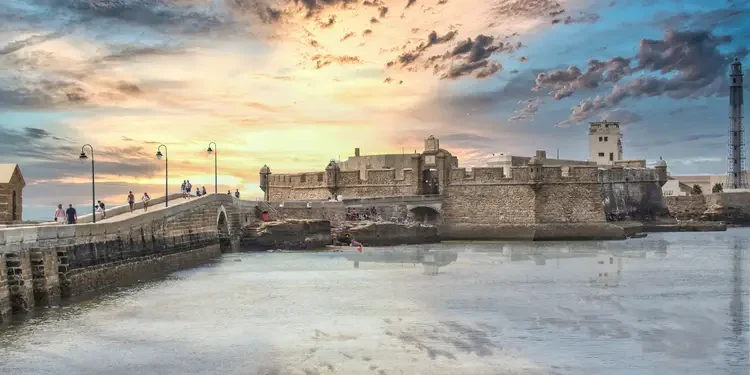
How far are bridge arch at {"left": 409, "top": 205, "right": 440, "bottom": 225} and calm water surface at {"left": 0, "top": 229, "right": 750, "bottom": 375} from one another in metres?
15.5

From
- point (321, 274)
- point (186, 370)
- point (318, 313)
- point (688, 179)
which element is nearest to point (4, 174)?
point (321, 274)

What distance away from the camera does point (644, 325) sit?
14.7m

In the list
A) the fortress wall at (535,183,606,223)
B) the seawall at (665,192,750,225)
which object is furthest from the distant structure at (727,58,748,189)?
the fortress wall at (535,183,606,223)

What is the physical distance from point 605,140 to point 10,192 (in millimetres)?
52093

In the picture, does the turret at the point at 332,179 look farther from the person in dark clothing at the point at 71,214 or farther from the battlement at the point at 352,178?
the person in dark clothing at the point at 71,214

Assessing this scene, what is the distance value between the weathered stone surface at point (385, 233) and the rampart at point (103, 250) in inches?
265

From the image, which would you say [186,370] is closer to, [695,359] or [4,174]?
[695,359]

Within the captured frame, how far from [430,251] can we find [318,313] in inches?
646

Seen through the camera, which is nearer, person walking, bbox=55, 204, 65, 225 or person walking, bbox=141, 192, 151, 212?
person walking, bbox=55, 204, 65, 225

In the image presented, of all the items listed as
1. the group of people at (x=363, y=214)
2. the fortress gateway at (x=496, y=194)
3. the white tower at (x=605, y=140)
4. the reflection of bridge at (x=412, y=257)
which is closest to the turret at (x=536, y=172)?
the fortress gateway at (x=496, y=194)

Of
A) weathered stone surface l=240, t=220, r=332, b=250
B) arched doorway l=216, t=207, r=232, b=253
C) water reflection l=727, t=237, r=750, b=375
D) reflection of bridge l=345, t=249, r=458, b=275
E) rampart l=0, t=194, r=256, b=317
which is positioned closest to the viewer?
water reflection l=727, t=237, r=750, b=375

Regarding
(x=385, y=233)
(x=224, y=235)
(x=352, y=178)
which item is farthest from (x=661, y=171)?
(x=224, y=235)

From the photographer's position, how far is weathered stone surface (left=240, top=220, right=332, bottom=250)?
107 feet

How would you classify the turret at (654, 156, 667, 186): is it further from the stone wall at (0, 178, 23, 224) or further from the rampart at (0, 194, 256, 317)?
the stone wall at (0, 178, 23, 224)
